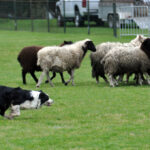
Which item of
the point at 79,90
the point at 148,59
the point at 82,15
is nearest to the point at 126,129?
the point at 79,90

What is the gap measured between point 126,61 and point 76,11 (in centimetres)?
2175

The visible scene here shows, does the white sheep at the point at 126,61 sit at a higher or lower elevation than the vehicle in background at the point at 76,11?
lower

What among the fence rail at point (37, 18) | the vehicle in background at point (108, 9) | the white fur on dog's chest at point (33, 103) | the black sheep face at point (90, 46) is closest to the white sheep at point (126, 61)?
the black sheep face at point (90, 46)

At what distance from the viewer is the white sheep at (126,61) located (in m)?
15.3

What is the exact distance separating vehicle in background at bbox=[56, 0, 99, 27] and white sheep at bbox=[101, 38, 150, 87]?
19.2m

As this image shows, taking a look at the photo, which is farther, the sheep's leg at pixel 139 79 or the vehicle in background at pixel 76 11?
the vehicle in background at pixel 76 11

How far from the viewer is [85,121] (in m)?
10.0

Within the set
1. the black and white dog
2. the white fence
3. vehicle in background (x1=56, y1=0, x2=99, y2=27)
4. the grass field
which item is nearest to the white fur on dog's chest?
the black and white dog

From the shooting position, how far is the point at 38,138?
845cm

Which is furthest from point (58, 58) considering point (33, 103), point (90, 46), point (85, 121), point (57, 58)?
point (85, 121)

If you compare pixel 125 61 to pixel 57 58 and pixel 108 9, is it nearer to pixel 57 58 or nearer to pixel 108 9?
pixel 57 58

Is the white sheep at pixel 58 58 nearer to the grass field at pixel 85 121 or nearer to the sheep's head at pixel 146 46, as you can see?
the grass field at pixel 85 121

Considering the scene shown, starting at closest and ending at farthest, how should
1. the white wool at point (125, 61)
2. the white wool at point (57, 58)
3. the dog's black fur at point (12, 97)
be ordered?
the dog's black fur at point (12, 97), the white wool at point (125, 61), the white wool at point (57, 58)

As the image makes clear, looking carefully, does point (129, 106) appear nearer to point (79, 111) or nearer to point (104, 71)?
point (79, 111)
